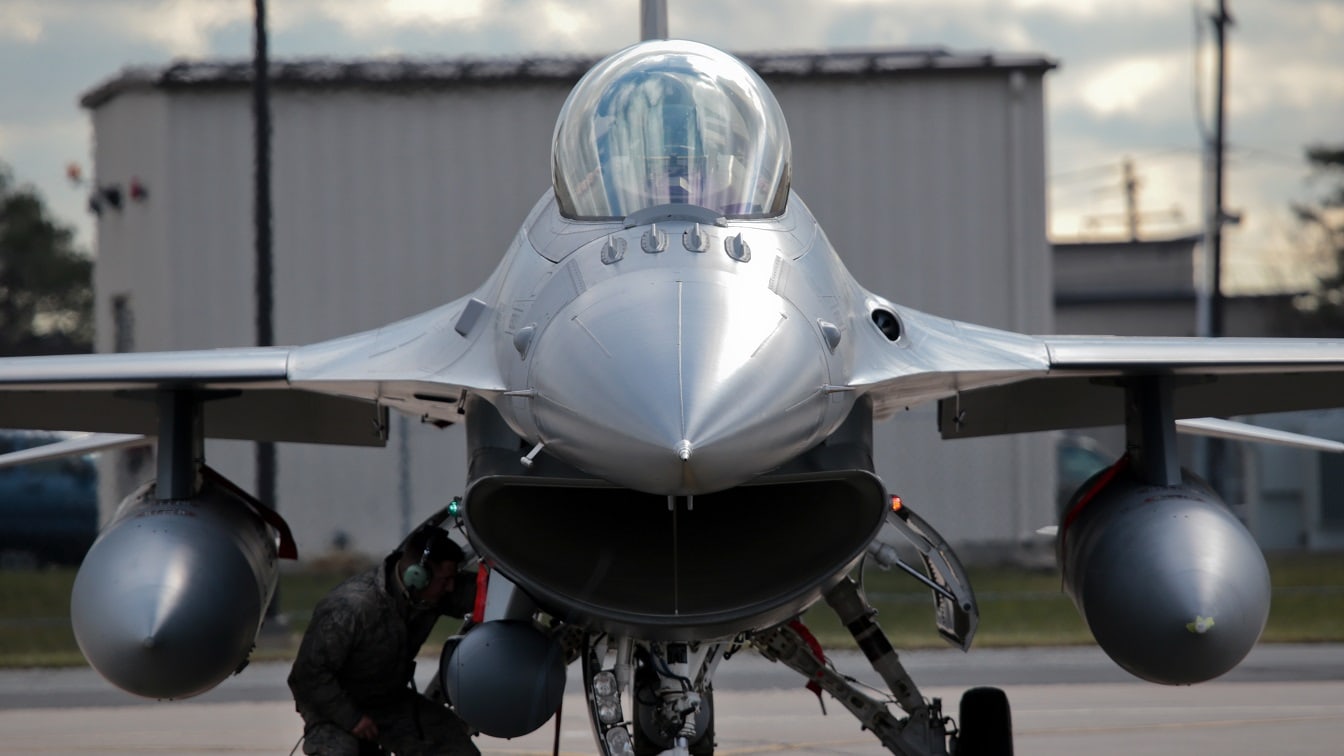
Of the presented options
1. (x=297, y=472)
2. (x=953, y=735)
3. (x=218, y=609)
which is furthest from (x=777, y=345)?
(x=297, y=472)

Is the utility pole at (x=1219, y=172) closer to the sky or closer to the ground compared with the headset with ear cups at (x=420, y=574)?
closer to the sky

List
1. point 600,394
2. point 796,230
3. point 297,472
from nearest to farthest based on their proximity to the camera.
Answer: point 600,394, point 796,230, point 297,472

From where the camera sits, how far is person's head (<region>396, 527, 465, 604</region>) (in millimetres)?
6867

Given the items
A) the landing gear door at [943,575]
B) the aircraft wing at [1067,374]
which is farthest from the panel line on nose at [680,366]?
the landing gear door at [943,575]

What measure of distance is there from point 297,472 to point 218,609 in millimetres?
11468

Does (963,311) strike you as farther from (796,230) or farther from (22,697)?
(796,230)

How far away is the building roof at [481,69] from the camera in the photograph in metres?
19.3

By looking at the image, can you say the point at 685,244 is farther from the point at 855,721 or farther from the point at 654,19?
the point at 855,721

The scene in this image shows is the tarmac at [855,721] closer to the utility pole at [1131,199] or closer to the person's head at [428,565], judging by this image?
the person's head at [428,565]

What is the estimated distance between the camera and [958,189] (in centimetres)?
2091

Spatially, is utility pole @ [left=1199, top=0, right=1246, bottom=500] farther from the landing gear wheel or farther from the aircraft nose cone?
the aircraft nose cone

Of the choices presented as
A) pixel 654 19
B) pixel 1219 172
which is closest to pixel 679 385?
pixel 654 19

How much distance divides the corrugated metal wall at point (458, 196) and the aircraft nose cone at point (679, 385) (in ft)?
50.8

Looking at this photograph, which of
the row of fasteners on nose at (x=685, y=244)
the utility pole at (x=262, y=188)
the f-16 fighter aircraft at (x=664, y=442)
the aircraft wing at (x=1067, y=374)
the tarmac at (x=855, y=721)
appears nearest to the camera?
the f-16 fighter aircraft at (x=664, y=442)
